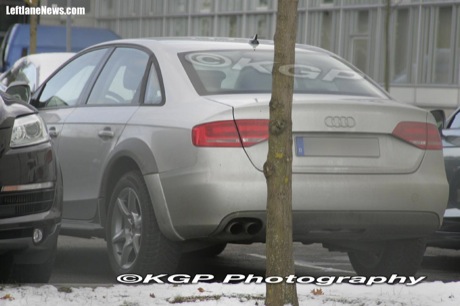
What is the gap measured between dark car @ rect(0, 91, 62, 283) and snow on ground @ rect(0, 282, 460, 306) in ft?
1.70

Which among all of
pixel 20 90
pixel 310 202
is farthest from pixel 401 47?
pixel 310 202

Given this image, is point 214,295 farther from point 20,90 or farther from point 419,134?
point 20,90

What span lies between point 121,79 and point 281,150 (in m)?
3.09

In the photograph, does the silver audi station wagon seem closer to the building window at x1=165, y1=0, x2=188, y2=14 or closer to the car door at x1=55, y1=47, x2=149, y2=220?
the car door at x1=55, y1=47, x2=149, y2=220

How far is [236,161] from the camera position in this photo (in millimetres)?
7043

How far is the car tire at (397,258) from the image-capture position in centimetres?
803

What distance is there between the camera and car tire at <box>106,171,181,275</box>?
24.5 ft

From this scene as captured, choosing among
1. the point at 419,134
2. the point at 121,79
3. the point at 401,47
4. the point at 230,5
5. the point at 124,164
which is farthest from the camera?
the point at 230,5

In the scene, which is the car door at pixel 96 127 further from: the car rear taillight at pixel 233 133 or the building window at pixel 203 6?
the building window at pixel 203 6

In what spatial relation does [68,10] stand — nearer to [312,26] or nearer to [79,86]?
[79,86]

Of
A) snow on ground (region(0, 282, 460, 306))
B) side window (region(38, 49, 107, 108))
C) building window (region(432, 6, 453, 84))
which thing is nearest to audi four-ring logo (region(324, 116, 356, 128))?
snow on ground (region(0, 282, 460, 306))

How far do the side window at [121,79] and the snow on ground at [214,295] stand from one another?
2.00 m

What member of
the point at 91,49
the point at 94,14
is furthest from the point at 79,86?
the point at 94,14

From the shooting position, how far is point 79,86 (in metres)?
9.10
